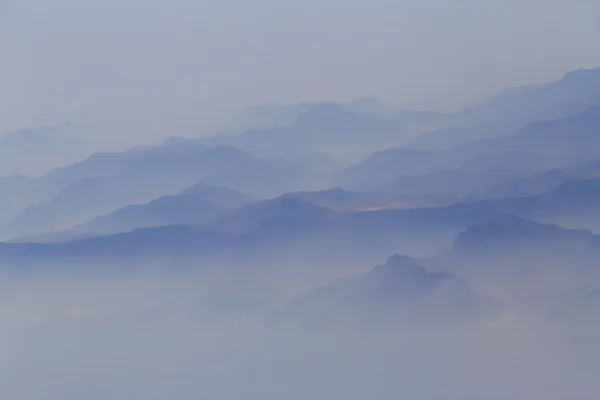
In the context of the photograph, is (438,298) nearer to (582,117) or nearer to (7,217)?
(582,117)

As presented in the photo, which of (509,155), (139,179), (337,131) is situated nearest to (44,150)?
(139,179)

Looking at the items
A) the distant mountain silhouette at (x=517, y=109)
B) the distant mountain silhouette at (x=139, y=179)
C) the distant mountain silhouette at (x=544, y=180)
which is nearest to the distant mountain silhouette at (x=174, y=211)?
the distant mountain silhouette at (x=139, y=179)

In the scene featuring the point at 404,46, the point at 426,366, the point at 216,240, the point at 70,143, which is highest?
the point at 404,46

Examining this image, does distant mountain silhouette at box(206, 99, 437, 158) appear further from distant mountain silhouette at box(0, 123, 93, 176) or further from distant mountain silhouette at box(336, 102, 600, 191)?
distant mountain silhouette at box(0, 123, 93, 176)

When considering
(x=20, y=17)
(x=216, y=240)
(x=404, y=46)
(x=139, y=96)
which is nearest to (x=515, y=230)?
(x=404, y=46)

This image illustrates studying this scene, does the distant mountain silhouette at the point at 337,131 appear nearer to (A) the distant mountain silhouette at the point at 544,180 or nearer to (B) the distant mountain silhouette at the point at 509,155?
(B) the distant mountain silhouette at the point at 509,155

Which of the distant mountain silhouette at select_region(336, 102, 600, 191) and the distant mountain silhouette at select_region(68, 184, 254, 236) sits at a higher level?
the distant mountain silhouette at select_region(336, 102, 600, 191)

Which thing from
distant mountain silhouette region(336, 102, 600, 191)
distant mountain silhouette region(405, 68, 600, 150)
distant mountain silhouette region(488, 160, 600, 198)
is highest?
distant mountain silhouette region(405, 68, 600, 150)

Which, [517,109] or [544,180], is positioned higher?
[517,109]

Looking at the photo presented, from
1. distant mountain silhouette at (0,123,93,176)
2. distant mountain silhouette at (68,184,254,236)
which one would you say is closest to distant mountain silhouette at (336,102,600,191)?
distant mountain silhouette at (68,184,254,236)

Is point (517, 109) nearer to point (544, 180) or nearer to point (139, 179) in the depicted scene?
point (544, 180)

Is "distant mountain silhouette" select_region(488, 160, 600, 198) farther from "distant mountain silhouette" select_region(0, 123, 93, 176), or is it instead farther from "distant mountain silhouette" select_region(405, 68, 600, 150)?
"distant mountain silhouette" select_region(0, 123, 93, 176)
